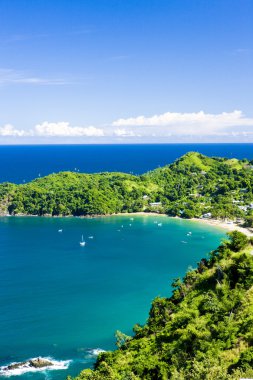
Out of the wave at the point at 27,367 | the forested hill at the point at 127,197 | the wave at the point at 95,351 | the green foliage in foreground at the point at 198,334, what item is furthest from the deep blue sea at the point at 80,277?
the green foliage in foreground at the point at 198,334

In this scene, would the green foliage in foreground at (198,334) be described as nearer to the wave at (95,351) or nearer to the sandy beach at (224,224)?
the wave at (95,351)

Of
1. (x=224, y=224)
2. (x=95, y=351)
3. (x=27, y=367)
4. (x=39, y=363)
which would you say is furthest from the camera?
(x=224, y=224)

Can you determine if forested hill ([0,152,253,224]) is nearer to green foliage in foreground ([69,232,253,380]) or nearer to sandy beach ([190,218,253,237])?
sandy beach ([190,218,253,237])

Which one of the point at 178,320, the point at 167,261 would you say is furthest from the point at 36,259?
the point at 178,320

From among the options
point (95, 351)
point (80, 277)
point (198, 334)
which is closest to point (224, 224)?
point (80, 277)

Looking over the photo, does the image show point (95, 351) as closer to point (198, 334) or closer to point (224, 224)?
point (198, 334)

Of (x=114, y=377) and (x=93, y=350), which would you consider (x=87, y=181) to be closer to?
(x=93, y=350)
